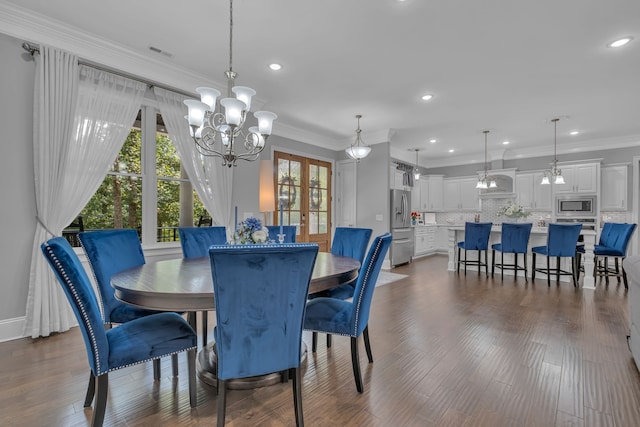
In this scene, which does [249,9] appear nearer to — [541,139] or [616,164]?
[541,139]

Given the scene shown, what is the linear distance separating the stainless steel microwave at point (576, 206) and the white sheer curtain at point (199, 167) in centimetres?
709

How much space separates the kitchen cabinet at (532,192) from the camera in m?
6.95

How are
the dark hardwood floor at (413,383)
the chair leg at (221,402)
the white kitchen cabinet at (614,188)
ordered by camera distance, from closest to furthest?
the chair leg at (221,402) < the dark hardwood floor at (413,383) < the white kitchen cabinet at (614,188)

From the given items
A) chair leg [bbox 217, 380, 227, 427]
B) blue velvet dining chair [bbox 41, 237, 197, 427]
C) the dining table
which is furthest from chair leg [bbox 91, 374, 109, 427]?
chair leg [bbox 217, 380, 227, 427]

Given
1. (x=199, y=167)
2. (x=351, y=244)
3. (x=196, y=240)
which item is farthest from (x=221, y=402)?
(x=199, y=167)

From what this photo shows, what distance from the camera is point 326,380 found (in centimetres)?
208

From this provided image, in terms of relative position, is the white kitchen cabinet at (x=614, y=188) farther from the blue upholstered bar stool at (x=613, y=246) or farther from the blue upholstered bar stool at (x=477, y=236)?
the blue upholstered bar stool at (x=477, y=236)

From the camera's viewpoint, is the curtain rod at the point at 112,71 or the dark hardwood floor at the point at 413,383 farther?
the curtain rod at the point at 112,71

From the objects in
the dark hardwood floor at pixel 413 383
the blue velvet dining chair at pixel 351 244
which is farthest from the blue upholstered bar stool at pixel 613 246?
the blue velvet dining chair at pixel 351 244

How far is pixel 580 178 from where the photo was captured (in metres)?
6.48

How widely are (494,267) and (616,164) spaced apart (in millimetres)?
3522

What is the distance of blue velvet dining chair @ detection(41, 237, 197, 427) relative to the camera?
54.3 inches

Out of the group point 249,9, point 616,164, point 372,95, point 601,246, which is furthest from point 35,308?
point 616,164

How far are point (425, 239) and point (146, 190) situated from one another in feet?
22.5
